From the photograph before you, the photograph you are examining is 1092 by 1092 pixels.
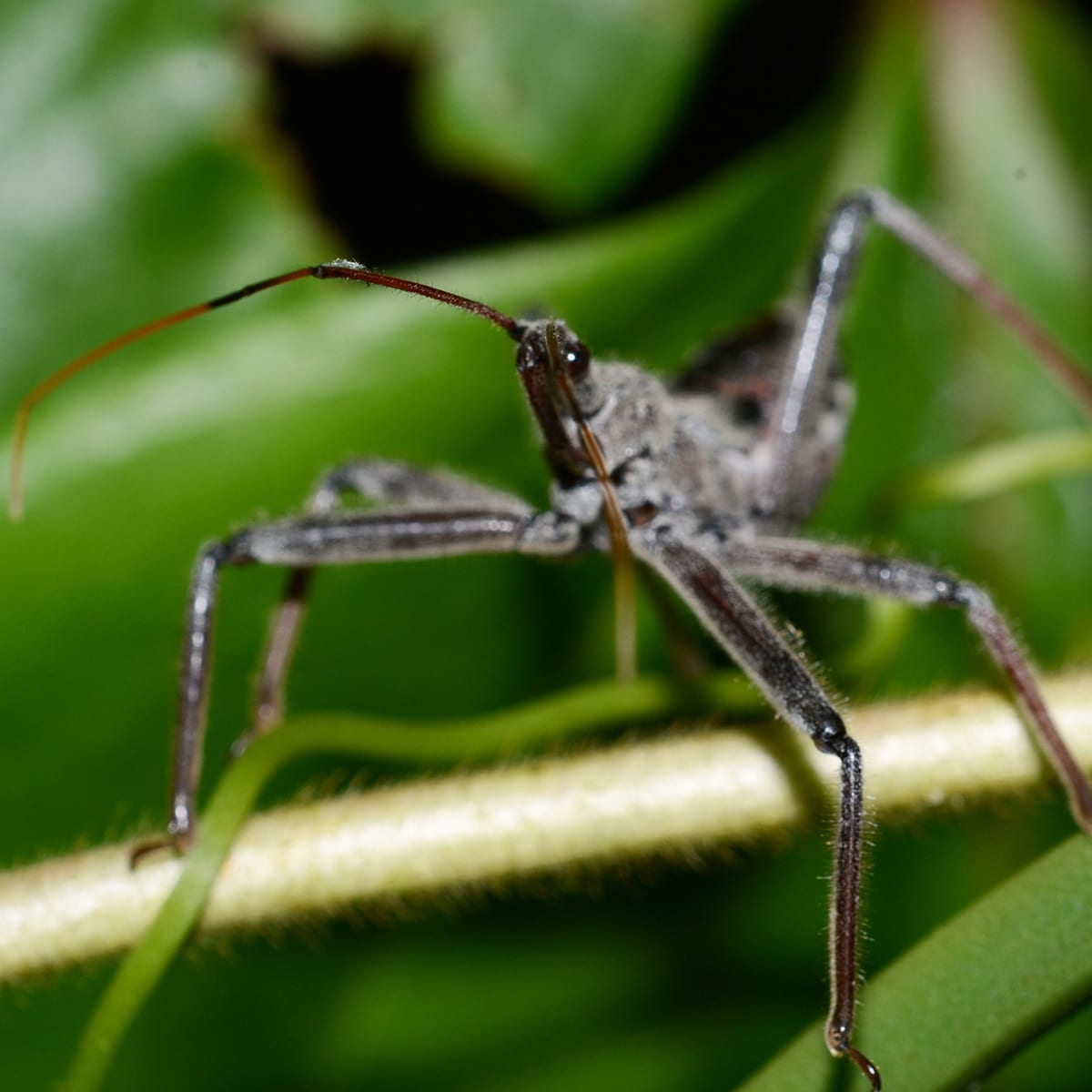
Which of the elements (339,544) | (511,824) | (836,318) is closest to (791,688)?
(511,824)

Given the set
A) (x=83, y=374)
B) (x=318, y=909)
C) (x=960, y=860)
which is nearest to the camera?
(x=318, y=909)

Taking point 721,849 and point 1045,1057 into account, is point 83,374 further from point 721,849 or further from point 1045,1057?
point 1045,1057

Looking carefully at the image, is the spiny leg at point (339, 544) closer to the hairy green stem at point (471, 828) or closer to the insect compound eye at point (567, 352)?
the insect compound eye at point (567, 352)

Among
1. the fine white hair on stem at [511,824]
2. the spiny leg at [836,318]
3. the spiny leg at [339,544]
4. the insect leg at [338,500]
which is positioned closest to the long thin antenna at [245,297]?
the spiny leg at [339,544]

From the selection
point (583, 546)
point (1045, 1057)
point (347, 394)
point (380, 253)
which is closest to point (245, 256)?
point (380, 253)

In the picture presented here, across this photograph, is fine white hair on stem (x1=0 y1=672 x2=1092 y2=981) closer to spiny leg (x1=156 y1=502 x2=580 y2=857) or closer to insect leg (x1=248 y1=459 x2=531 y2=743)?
spiny leg (x1=156 y1=502 x2=580 y2=857)

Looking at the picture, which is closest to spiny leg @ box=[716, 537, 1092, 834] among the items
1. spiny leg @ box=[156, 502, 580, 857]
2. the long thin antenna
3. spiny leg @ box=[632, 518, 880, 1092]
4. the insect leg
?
spiny leg @ box=[632, 518, 880, 1092]

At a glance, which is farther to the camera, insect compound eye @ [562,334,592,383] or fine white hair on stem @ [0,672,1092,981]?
insect compound eye @ [562,334,592,383]
